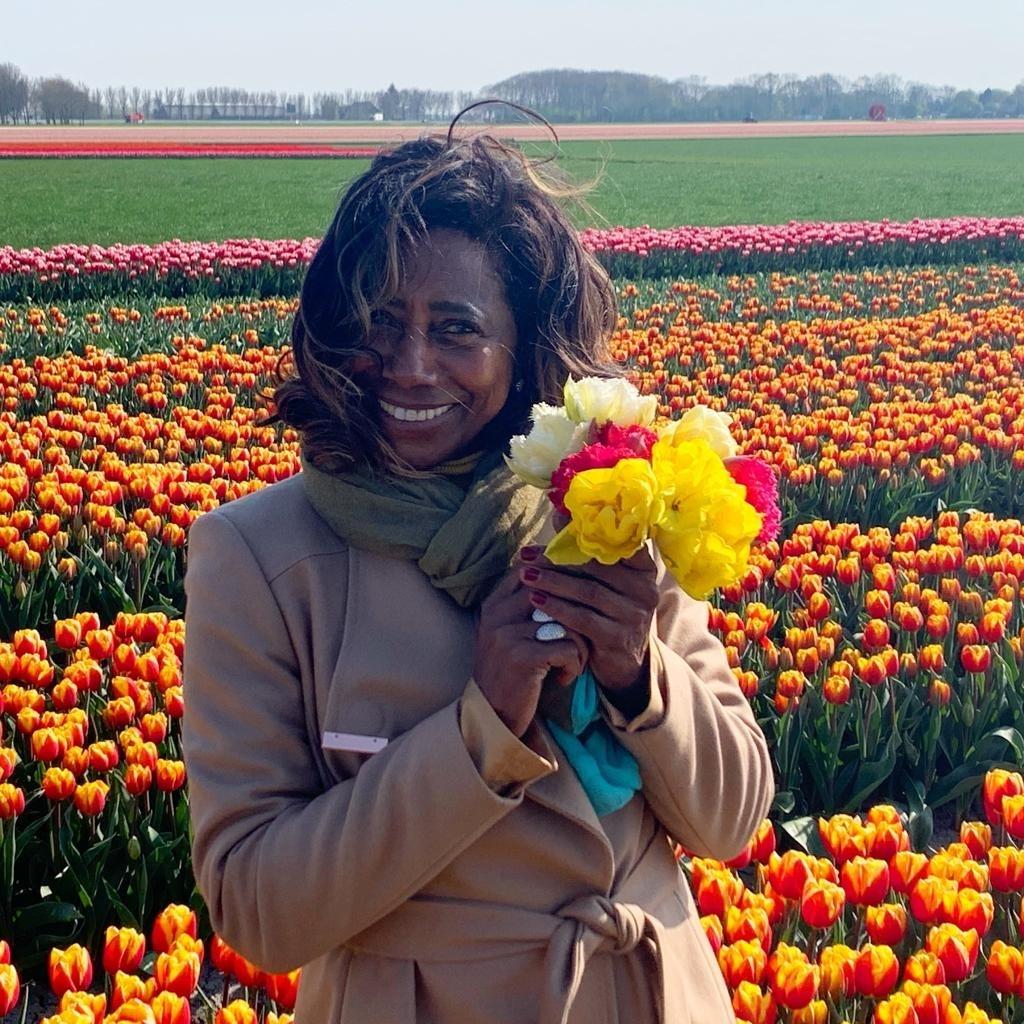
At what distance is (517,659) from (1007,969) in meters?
1.44

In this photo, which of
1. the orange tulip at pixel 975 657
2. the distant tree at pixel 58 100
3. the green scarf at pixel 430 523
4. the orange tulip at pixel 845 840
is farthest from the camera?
the distant tree at pixel 58 100

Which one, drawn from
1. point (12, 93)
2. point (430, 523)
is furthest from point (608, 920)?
point (12, 93)

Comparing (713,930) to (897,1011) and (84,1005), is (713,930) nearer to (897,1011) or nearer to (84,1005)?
(897,1011)

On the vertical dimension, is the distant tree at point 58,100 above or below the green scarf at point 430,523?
above

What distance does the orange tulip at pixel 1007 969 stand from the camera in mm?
2404

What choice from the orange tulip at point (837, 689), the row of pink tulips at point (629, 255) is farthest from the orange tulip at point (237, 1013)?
the row of pink tulips at point (629, 255)

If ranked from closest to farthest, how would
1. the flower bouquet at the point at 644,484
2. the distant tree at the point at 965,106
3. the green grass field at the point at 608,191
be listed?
the flower bouquet at the point at 644,484
the green grass field at the point at 608,191
the distant tree at the point at 965,106

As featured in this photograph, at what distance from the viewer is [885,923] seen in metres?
2.56

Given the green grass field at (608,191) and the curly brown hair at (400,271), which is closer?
the curly brown hair at (400,271)

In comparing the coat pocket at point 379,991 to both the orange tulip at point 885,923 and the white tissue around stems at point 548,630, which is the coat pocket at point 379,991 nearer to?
the white tissue around stems at point 548,630

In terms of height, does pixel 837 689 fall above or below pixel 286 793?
below

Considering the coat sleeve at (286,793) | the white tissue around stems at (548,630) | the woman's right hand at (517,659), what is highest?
the white tissue around stems at (548,630)

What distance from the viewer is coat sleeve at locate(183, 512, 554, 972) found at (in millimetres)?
1509

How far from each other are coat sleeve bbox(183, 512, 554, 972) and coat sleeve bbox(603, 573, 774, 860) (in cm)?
17
